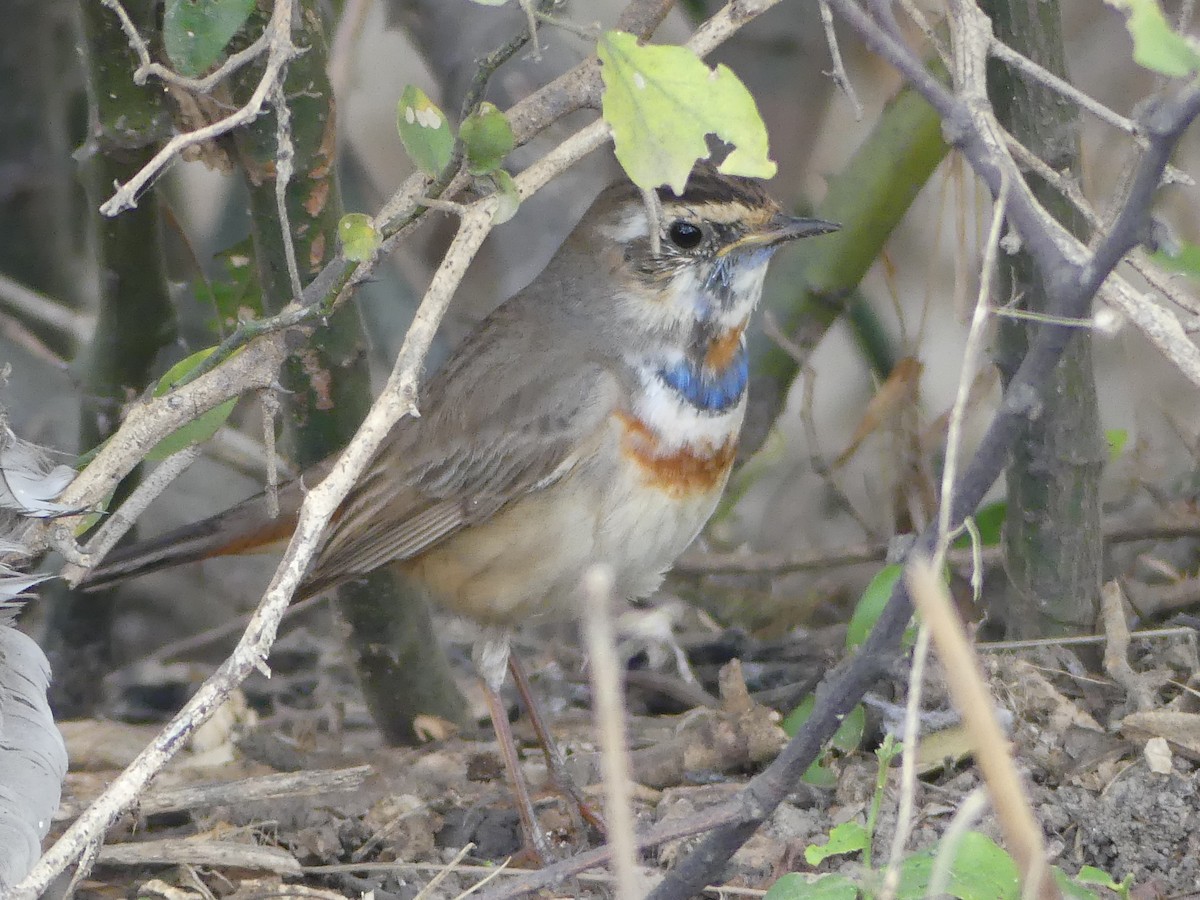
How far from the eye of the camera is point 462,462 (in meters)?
3.71

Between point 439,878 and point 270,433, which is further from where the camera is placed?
point 439,878

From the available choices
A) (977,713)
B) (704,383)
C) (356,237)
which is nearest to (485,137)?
(356,237)

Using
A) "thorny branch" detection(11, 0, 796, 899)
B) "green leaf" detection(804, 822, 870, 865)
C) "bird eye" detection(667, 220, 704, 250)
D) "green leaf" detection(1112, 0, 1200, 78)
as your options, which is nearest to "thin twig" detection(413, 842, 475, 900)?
"thorny branch" detection(11, 0, 796, 899)

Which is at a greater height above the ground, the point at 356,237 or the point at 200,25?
the point at 200,25

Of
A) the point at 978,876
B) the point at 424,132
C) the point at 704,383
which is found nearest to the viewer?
the point at 978,876

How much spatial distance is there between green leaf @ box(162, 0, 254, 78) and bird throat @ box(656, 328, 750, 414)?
52.1 inches

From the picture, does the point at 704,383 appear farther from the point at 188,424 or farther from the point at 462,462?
the point at 188,424

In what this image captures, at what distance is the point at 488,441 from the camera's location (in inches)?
144

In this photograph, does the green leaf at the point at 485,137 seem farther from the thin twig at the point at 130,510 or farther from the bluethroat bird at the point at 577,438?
the bluethroat bird at the point at 577,438

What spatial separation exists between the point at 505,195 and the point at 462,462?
1173mm

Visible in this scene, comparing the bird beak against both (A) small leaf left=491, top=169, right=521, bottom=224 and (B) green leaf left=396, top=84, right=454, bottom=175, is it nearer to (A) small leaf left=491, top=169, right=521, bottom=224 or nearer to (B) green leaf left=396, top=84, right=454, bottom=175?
(A) small leaf left=491, top=169, right=521, bottom=224

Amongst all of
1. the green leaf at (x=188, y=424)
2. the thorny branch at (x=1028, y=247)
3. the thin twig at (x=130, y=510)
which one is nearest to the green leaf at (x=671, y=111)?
the thorny branch at (x=1028, y=247)

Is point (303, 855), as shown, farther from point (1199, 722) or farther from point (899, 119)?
point (899, 119)

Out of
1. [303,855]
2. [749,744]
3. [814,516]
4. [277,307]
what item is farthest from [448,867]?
[814,516]
